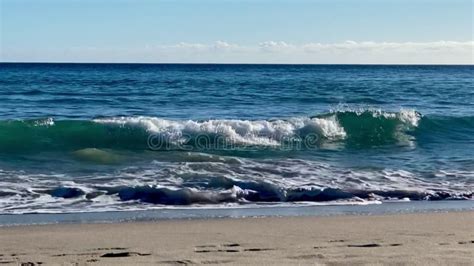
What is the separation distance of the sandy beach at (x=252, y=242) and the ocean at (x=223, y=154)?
1492 mm

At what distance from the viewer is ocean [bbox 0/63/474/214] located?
9297 mm

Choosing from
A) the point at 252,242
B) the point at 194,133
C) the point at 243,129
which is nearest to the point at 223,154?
the point at 194,133

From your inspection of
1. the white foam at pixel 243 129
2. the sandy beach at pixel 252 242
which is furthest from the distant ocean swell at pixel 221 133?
the sandy beach at pixel 252 242

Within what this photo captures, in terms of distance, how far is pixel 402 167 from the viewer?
1245cm

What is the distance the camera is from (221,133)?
55.3ft

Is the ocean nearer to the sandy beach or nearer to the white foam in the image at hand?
the white foam

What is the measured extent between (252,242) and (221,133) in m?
10.7

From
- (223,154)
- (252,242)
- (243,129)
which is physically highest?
(252,242)

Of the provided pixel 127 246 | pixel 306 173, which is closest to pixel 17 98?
pixel 306 173

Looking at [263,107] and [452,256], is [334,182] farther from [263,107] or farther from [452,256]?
[263,107]

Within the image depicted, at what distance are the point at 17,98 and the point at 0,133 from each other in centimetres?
980

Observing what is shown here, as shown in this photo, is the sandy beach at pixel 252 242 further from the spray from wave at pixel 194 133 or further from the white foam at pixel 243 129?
the white foam at pixel 243 129

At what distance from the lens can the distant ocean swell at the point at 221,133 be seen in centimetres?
1512

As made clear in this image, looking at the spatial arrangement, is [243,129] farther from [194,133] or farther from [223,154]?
[223,154]
